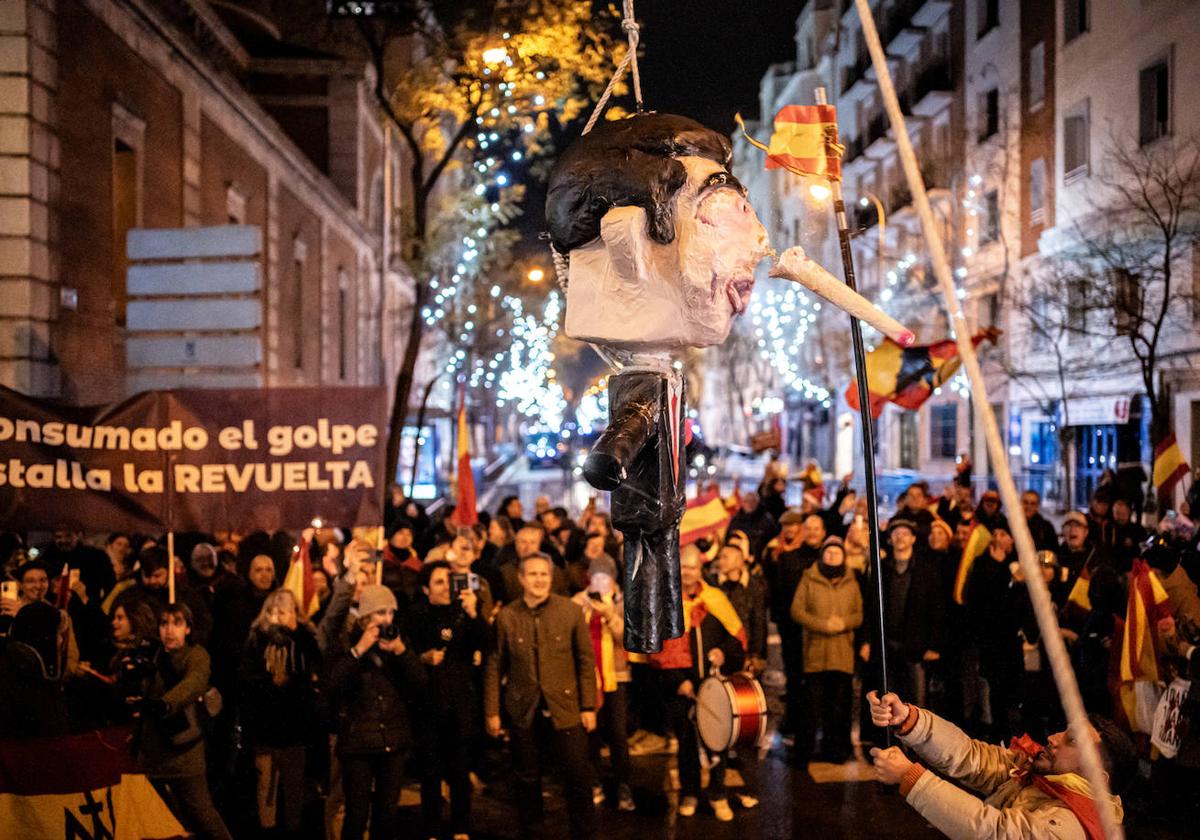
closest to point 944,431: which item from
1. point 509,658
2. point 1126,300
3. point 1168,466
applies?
point 1126,300

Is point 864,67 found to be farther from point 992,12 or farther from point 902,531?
point 902,531

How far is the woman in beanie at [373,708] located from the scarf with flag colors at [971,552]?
5.32 metres

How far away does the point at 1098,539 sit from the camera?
10883mm

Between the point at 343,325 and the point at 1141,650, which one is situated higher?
the point at 343,325

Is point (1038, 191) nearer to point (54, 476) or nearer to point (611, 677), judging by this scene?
point (611, 677)

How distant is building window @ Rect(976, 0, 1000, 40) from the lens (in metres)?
31.2

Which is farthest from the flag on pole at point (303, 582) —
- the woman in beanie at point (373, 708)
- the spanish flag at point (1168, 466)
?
the spanish flag at point (1168, 466)

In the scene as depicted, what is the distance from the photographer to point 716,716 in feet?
25.5

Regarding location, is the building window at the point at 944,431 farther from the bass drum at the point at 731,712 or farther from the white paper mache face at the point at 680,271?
the white paper mache face at the point at 680,271

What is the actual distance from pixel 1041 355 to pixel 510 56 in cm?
1820

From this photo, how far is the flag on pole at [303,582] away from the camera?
8.53 meters

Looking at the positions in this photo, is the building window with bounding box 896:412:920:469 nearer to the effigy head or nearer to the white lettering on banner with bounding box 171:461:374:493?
the white lettering on banner with bounding box 171:461:374:493

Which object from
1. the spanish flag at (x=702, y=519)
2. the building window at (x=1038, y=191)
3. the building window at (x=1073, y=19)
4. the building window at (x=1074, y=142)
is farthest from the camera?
the building window at (x=1038, y=191)

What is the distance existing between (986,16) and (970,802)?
3237 centimetres
